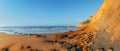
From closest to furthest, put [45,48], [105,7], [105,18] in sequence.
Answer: [45,48] < [105,18] < [105,7]

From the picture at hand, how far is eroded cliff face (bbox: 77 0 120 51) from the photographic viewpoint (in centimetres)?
1014

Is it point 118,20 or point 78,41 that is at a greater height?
point 118,20

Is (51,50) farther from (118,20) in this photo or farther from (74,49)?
(118,20)

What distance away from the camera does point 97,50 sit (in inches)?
395

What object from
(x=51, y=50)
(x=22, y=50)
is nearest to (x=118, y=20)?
(x=51, y=50)

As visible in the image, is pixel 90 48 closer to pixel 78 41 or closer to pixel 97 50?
pixel 97 50

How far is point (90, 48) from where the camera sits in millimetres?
10258

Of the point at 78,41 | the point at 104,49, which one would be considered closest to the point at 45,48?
the point at 78,41

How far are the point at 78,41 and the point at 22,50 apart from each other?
2.72 meters

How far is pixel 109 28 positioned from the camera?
424 inches

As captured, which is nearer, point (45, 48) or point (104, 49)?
point (104, 49)

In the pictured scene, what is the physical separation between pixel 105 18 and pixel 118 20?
2.89ft

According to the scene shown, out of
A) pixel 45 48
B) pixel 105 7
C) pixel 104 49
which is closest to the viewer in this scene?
pixel 104 49

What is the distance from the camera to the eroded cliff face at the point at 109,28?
1014 cm
